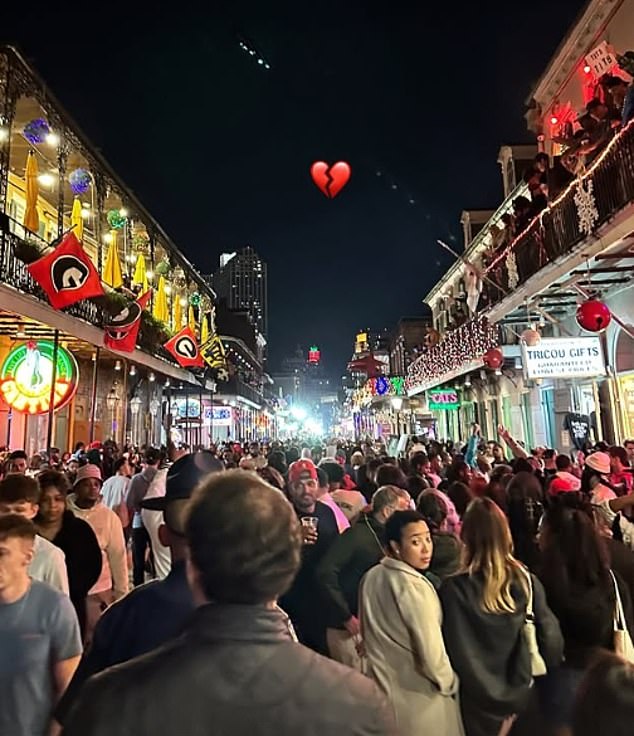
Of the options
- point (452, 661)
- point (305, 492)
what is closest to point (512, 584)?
point (452, 661)

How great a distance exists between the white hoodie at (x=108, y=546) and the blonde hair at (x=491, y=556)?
3.23 meters

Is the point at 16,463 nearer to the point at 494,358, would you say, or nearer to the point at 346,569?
the point at 346,569

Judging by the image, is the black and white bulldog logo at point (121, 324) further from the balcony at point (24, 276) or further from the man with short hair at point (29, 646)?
the man with short hair at point (29, 646)

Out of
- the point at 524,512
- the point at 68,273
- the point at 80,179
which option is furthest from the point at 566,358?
the point at 80,179

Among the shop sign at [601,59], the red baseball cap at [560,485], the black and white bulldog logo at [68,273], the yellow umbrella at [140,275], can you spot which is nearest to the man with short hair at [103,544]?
the red baseball cap at [560,485]

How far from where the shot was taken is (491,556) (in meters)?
3.26

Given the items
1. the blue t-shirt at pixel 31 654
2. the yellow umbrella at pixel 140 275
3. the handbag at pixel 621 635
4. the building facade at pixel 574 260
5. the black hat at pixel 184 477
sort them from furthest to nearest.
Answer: the yellow umbrella at pixel 140 275
the building facade at pixel 574 260
the handbag at pixel 621 635
the black hat at pixel 184 477
the blue t-shirt at pixel 31 654

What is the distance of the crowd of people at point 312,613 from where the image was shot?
1.31m

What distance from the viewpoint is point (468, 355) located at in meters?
20.8

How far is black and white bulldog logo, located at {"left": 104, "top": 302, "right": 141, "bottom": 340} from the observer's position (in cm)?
1465

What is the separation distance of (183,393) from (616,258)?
2763 centimetres

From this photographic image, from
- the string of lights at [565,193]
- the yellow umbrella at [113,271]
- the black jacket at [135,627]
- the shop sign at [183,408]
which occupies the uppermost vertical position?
the yellow umbrella at [113,271]

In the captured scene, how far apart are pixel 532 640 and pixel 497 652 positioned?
22 centimetres

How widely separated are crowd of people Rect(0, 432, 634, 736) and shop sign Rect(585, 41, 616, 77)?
11237 mm
